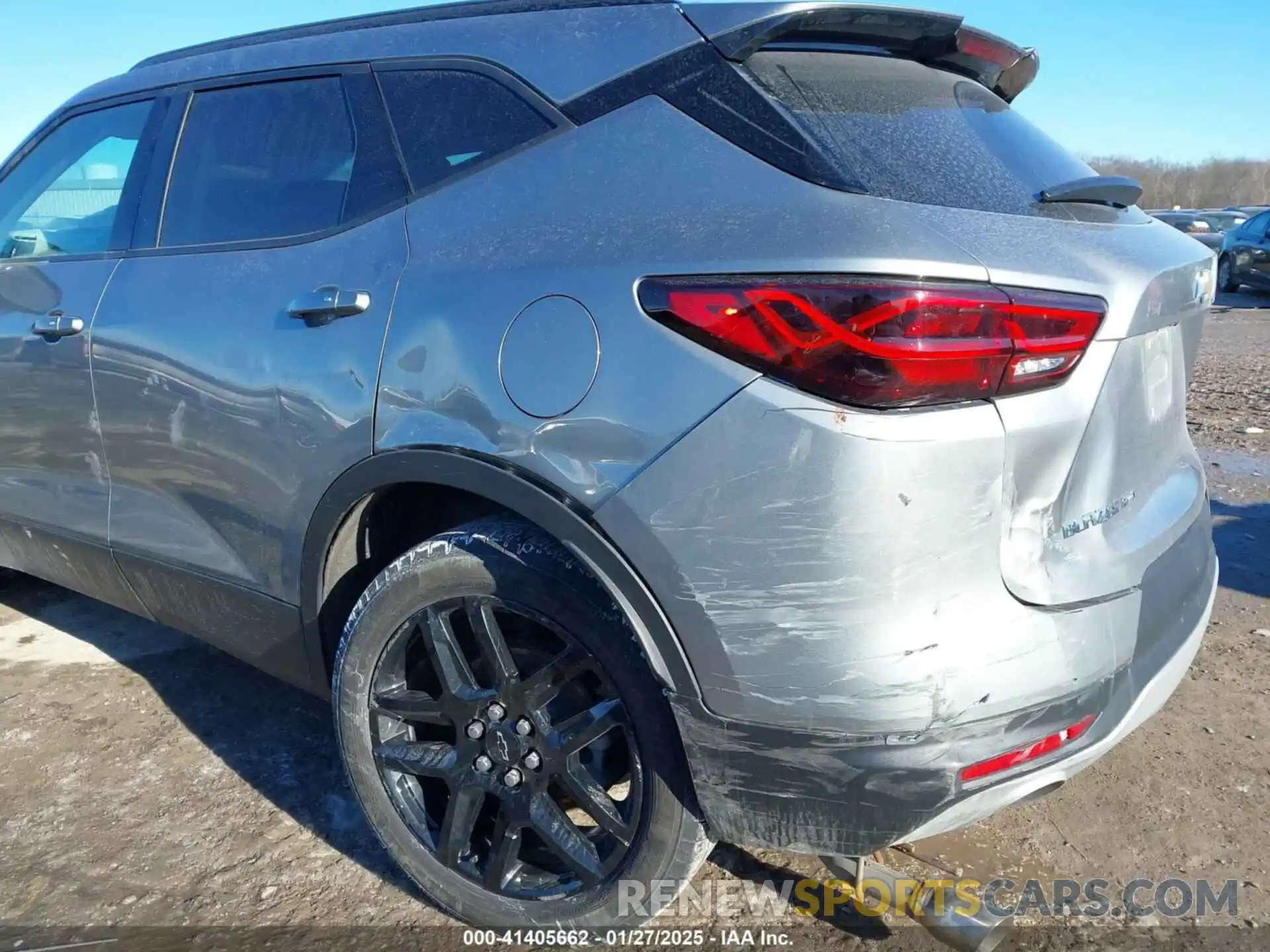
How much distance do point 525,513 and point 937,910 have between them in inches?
47.1

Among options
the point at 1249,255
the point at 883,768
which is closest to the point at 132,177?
the point at 883,768

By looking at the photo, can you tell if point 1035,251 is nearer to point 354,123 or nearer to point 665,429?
point 665,429

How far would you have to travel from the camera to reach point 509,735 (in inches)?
81.1

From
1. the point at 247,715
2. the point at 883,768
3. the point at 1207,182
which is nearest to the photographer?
the point at 883,768

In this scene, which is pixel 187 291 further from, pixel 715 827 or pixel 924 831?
pixel 924 831

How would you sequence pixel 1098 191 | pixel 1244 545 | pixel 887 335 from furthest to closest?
1. pixel 1244 545
2. pixel 1098 191
3. pixel 887 335

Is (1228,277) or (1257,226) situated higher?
(1257,226)

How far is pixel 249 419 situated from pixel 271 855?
1135 mm

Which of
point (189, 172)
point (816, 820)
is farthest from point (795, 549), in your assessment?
point (189, 172)

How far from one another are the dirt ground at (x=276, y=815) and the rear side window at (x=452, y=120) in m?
1.71

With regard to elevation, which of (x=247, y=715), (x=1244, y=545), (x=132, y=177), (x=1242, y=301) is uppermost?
(x=132, y=177)

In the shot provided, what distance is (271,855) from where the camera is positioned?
2531mm

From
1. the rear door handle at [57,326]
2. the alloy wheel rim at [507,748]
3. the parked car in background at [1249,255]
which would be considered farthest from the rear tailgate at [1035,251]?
the parked car in background at [1249,255]

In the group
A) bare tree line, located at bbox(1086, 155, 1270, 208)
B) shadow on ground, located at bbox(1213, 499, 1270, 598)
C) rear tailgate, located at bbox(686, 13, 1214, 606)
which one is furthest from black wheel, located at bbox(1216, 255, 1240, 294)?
bare tree line, located at bbox(1086, 155, 1270, 208)
